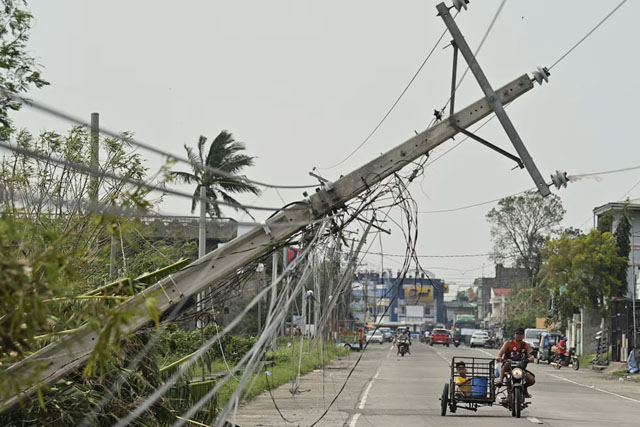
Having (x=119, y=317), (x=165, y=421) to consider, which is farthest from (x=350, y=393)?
(x=119, y=317)

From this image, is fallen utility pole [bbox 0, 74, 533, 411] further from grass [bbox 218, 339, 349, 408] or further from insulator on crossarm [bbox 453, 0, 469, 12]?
grass [bbox 218, 339, 349, 408]

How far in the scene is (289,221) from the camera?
33.6 ft

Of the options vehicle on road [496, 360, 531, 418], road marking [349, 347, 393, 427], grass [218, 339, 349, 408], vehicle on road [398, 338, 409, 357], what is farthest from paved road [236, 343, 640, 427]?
vehicle on road [398, 338, 409, 357]

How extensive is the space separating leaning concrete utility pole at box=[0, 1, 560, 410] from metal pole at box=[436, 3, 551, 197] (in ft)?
0.08

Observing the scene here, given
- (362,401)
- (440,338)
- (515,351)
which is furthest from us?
(440,338)

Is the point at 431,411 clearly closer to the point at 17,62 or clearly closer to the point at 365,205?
the point at 365,205

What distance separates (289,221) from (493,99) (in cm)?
284

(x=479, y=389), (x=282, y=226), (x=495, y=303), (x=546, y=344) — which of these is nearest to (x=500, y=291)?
(x=495, y=303)

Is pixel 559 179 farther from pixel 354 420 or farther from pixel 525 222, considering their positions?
pixel 525 222

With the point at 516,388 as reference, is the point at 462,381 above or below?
above

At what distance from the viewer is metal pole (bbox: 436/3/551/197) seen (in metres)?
11.0

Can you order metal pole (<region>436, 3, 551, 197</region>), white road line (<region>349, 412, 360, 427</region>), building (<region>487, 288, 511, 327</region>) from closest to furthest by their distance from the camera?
metal pole (<region>436, 3, 551, 197</region>) < white road line (<region>349, 412, 360, 427</region>) < building (<region>487, 288, 511, 327</region>)

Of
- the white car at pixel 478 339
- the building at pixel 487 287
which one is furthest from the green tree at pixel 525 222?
the building at pixel 487 287

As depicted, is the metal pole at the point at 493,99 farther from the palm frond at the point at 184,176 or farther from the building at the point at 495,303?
the building at the point at 495,303
